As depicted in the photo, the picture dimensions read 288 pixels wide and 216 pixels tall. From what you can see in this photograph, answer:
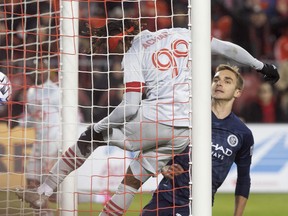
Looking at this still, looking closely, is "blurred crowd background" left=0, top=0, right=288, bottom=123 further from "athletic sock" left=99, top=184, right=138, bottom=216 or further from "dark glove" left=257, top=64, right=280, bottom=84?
"athletic sock" left=99, top=184, right=138, bottom=216

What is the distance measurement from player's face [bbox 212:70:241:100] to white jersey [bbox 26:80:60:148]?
161 cm

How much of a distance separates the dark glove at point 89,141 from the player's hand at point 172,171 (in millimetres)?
535

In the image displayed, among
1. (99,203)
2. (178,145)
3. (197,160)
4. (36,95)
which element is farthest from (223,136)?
(99,203)

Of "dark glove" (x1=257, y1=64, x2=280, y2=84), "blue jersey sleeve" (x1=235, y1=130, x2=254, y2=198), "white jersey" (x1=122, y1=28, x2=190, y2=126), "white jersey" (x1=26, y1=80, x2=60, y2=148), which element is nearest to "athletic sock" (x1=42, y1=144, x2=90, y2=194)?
"white jersey" (x1=122, y1=28, x2=190, y2=126)

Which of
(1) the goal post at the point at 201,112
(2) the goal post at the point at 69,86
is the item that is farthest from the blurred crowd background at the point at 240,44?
(1) the goal post at the point at 201,112

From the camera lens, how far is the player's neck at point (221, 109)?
695cm

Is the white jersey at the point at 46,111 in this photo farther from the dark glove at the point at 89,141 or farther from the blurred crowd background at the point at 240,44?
the blurred crowd background at the point at 240,44

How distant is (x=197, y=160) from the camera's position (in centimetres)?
601

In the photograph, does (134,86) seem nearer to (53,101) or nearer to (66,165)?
(66,165)

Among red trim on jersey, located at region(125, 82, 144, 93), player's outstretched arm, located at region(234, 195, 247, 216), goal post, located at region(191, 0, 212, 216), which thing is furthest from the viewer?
player's outstretched arm, located at region(234, 195, 247, 216)

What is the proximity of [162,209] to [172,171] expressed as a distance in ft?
1.22

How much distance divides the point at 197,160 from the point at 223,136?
2.97 feet

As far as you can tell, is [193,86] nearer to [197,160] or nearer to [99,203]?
[197,160]

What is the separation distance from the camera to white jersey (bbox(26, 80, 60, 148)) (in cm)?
835
